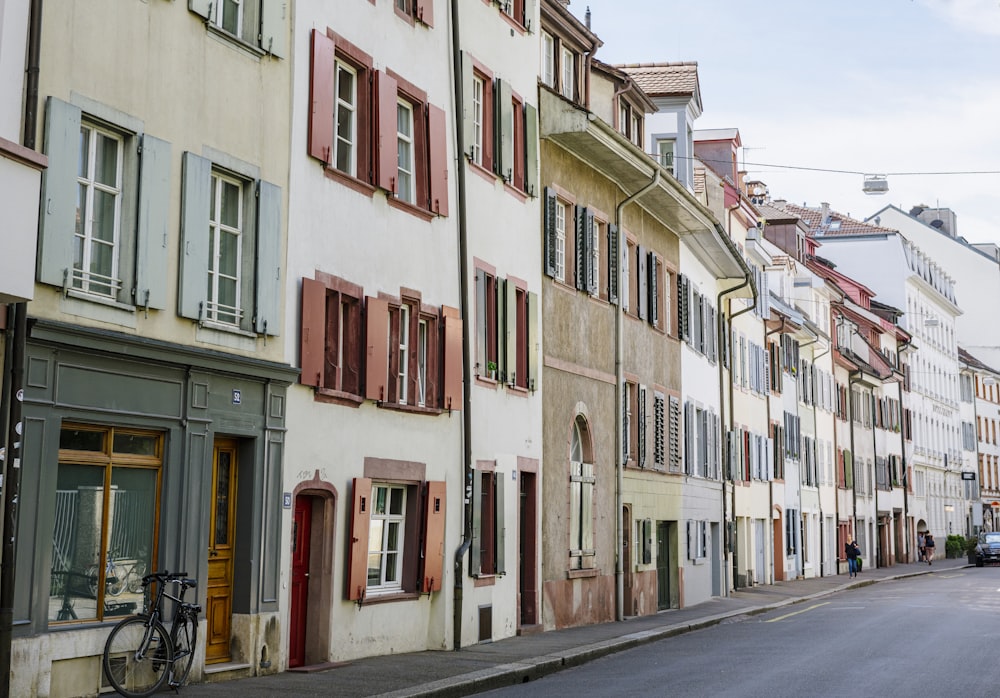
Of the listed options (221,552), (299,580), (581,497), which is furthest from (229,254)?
(581,497)

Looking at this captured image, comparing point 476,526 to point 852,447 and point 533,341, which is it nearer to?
point 533,341

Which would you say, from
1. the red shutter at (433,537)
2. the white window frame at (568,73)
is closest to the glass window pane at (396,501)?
the red shutter at (433,537)

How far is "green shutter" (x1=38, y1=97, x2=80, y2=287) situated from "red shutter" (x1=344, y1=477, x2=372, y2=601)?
245 inches

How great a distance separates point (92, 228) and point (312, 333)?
4.01m

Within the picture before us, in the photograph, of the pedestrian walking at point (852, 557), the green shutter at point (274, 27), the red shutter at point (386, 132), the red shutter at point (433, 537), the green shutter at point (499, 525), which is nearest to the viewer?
the green shutter at point (274, 27)

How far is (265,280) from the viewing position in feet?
53.9

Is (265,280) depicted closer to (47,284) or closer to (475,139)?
(47,284)

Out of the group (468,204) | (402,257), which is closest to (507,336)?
(468,204)

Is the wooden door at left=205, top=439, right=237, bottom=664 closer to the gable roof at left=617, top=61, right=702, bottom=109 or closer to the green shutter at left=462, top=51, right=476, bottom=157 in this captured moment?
the green shutter at left=462, top=51, right=476, bottom=157

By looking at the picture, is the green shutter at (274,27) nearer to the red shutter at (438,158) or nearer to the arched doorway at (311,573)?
the red shutter at (438,158)

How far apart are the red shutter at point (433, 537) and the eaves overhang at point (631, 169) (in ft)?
27.4

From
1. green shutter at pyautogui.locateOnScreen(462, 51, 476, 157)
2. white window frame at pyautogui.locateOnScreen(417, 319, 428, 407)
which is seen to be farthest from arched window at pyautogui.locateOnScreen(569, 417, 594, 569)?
green shutter at pyautogui.locateOnScreen(462, 51, 476, 157)

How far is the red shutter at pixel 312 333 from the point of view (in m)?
17.1

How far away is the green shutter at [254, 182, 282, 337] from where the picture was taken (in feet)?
53.6
